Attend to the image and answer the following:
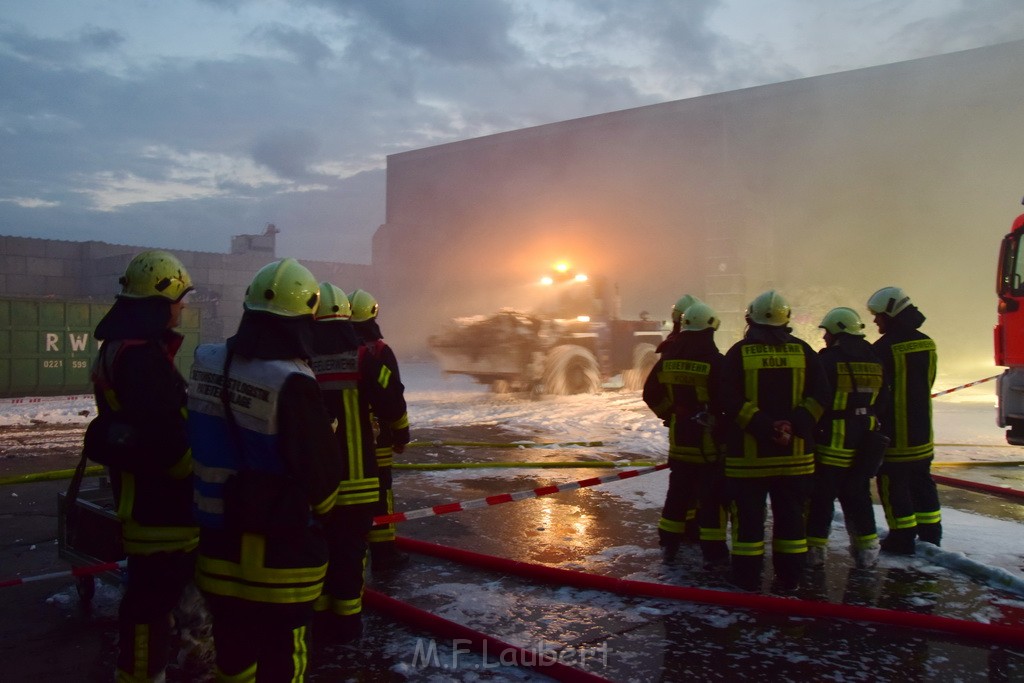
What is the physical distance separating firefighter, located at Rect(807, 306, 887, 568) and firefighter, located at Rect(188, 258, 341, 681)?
3.32 meters

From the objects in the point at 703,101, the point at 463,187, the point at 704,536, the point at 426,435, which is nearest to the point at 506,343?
the point at 426,435

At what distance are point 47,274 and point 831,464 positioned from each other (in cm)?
2510

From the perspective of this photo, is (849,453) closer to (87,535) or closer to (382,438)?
(382,438)

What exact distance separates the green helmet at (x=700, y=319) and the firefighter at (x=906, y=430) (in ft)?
3.46

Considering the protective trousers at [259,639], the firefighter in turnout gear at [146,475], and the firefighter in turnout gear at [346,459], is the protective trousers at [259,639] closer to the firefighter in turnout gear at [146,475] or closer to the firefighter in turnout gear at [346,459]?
the firefighter in turnout gear at [146,475]

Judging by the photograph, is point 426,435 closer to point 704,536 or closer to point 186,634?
point 704,536

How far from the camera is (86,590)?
149 inches

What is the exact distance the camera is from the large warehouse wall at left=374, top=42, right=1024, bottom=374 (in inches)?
901

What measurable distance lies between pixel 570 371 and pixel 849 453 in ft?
32.7

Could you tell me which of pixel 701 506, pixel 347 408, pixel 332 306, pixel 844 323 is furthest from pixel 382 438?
pixel 844 323

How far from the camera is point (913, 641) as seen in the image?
11.4ft

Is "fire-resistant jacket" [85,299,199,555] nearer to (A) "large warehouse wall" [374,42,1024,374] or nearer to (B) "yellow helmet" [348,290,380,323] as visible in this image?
(B) "yellow helmet" [348,290,380,323]

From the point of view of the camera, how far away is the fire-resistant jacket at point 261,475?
7.33 ft

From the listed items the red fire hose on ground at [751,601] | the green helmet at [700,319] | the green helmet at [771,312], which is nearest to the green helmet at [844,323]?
the green helmet at [771,312]
